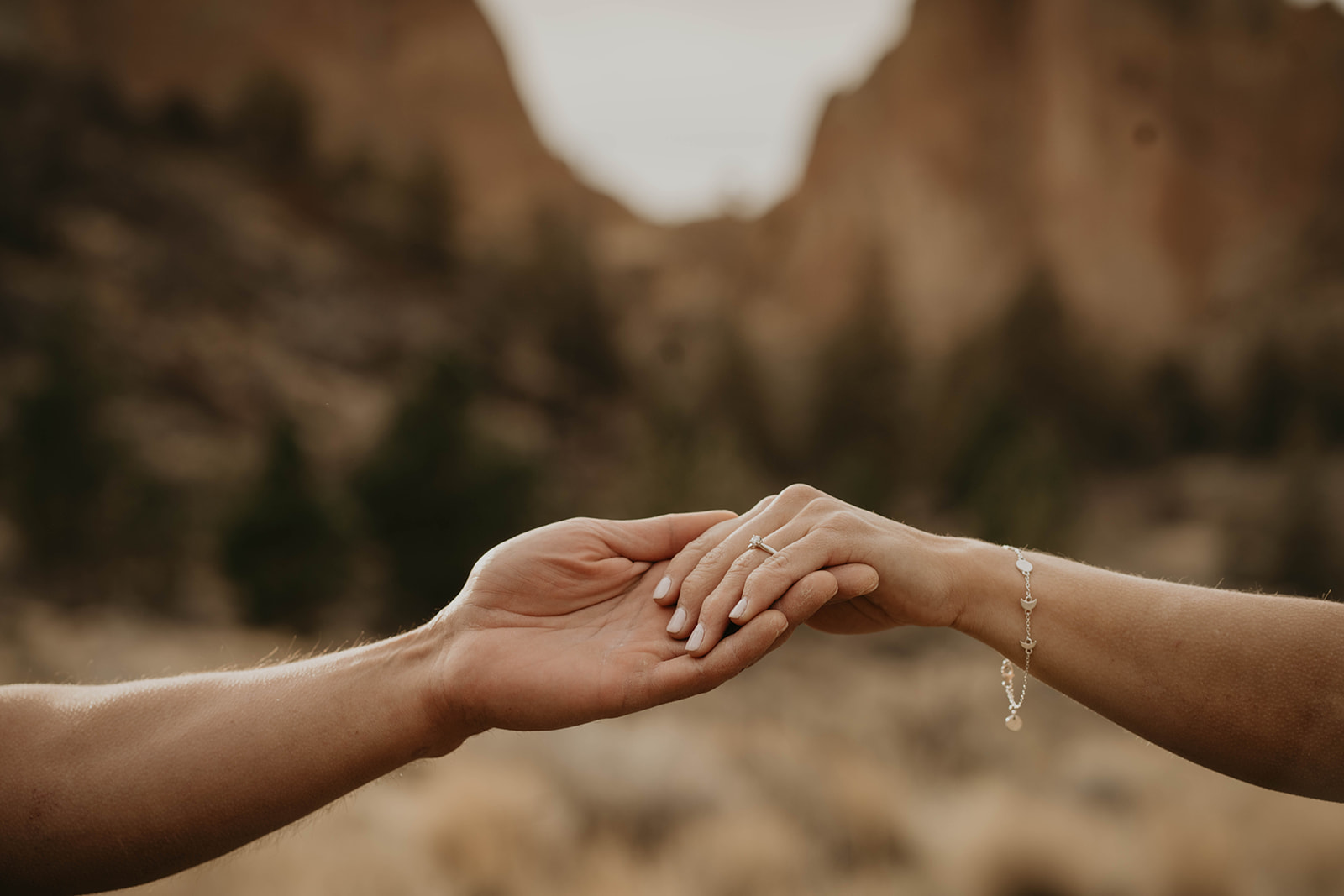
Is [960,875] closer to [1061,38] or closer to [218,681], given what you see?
[218,681]

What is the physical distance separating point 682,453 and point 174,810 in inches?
845

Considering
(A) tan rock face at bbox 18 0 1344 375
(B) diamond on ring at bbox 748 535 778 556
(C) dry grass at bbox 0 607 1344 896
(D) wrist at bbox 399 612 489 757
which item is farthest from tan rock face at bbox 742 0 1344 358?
(D) wrist at bbox 399 612 489 757

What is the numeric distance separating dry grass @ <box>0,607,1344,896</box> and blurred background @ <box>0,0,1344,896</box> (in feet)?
0.16

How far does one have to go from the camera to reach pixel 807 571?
243cm

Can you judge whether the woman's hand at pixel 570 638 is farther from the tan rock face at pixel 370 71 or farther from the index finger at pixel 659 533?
the tan rock face at pixel 370 71

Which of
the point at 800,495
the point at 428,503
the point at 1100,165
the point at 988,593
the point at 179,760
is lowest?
the point at 428,503

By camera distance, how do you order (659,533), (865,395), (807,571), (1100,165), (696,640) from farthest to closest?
(1100,165), (865,395), (659,533), (807,571), (696,640)

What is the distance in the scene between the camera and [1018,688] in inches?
A: 576

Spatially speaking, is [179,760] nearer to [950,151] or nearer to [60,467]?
[60,467]

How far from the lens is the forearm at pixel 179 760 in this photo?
2.03 meters

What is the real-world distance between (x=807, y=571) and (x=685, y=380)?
50.5 metres

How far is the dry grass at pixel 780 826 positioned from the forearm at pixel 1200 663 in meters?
3.44

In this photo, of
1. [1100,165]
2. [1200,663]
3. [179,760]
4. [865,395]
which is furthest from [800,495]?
[1100,165]

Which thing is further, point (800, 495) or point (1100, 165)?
point (1100, 165)
